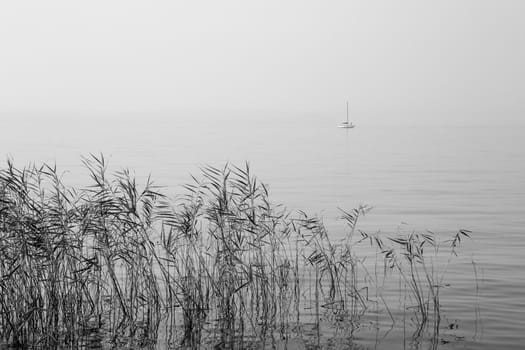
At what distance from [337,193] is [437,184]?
779 centimetres

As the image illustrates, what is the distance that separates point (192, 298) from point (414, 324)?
13.8 feet

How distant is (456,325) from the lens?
12.9m

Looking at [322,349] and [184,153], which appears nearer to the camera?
[322,349]

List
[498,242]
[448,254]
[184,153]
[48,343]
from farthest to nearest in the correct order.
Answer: [184,153], [498,242], [448,254], [48,343]

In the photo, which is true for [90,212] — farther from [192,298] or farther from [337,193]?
[337,193]

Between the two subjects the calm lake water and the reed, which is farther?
the calm lake water

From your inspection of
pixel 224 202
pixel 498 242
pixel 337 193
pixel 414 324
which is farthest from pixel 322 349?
pixel 337 193

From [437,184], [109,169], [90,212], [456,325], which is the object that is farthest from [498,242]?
[109,169]

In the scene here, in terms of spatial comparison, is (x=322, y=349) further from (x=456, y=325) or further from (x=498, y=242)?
(x=498, y=242)

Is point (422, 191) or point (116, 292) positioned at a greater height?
point (116, 292)

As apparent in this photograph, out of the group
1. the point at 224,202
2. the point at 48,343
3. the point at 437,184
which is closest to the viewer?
the point at 48,343

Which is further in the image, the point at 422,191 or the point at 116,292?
the point at 422,191

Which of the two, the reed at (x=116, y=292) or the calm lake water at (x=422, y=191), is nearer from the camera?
the reed at (x=116, y=292)

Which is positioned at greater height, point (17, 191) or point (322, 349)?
point (17, 191)
